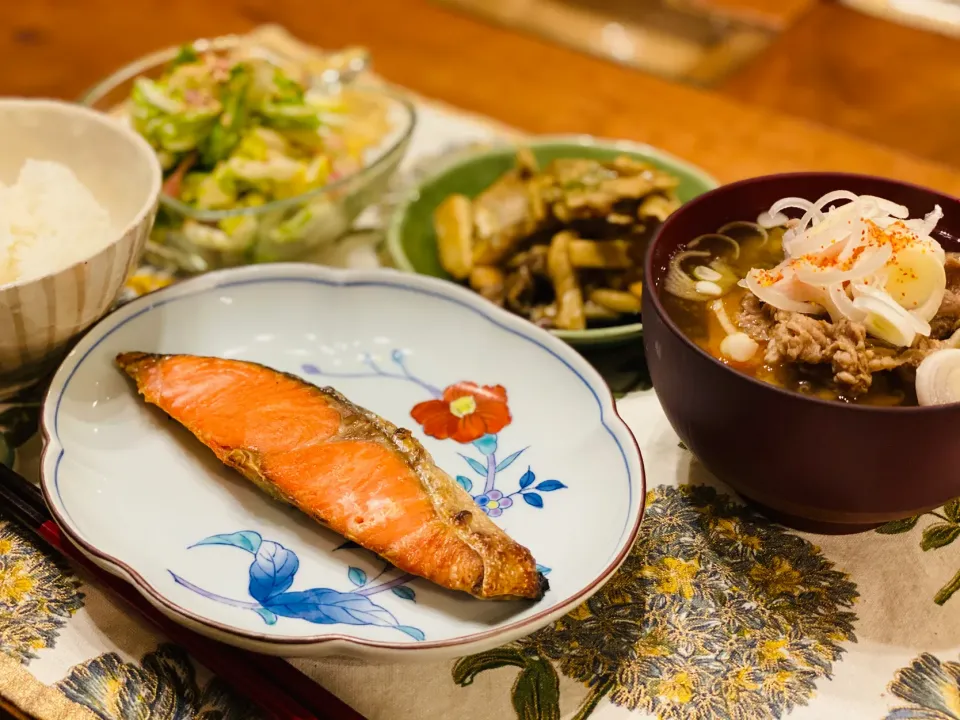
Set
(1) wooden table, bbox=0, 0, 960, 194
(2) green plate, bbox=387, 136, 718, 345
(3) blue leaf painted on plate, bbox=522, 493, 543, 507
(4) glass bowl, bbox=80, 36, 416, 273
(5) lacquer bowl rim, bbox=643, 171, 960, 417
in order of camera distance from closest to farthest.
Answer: (5) lacquer bowl rim, bbox=643, 171, 960, 417, (3) blue leaf painted on plate, bbox=522, 493, 543, 507, (4) glass bowl, bbox=80, 36, 416, 273, (2) green plate, bbox=387, 136, 718, 345, (1) wooden table, bbox=0, 0, 960, 194

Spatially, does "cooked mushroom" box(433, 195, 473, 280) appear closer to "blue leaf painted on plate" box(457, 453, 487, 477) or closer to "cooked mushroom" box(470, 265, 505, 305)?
"cooked mushroom" box(470, 265, 505, 305)

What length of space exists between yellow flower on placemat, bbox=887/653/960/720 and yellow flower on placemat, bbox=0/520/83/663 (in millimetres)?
1146

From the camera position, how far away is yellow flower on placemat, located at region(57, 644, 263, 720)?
3.76 ft

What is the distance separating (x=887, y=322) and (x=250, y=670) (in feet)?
3.13

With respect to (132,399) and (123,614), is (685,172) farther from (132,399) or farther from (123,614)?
(123,614)

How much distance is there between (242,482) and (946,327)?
1078 millimetres

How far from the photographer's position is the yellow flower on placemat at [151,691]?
1.15m

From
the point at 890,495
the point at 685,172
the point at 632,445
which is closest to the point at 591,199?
the point at 685,172

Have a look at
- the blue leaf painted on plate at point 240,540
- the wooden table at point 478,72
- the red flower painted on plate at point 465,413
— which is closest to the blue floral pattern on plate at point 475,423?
the red flower painted on plate at point 465,413

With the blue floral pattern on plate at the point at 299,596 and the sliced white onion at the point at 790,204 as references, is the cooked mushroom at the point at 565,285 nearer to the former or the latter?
the sliced white onion at the point at 790,204

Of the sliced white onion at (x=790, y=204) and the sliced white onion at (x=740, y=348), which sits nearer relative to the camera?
the sliced white onion at (x=740, y=348)

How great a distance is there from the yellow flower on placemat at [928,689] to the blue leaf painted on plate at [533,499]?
21.4 inches

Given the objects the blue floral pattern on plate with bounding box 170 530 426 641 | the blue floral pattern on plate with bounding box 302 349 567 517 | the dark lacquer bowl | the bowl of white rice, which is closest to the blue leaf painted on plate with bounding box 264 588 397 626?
the blue floral pattern on plate with bounding box 170 530 426 641

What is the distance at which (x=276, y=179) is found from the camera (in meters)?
1.99
